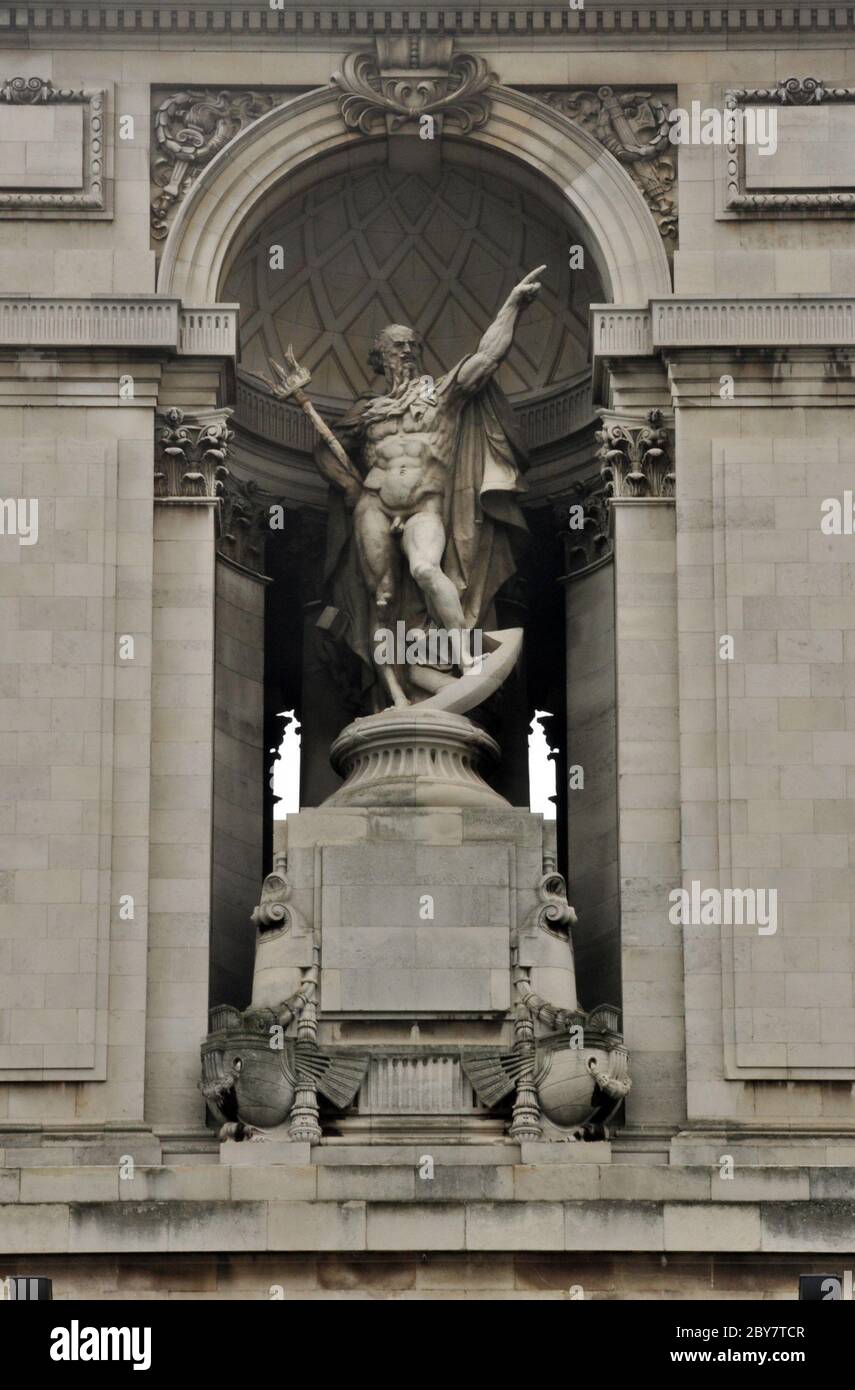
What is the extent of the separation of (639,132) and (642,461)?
3.49m

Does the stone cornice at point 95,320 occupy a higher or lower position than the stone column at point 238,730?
higher

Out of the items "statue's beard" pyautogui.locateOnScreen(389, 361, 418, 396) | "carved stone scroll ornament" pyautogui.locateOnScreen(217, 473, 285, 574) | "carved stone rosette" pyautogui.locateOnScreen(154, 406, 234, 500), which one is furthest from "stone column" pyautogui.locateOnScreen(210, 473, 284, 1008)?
"statue's beard" pyautogui.locateOnScreen(389, 361, 418, 396)

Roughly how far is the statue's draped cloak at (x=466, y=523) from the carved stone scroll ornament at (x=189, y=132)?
281 cm

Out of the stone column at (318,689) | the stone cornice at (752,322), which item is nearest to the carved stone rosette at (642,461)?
the stone cornice at (752,322)

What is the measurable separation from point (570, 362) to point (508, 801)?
477cm

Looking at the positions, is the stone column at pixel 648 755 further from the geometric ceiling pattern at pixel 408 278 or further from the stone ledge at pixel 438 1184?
the geometric ceiling pattern at pixel 408 278

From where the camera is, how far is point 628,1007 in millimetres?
41375

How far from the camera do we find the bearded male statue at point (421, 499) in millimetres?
43656

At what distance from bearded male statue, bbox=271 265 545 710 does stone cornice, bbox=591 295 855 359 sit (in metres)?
1.46

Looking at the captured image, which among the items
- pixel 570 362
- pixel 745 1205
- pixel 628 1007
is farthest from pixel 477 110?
pixel 745 1205

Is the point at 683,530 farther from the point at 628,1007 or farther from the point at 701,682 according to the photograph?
the point at 628,1007

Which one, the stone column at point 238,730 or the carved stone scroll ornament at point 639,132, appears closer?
the stone column at point 238,730

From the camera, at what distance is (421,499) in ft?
144
